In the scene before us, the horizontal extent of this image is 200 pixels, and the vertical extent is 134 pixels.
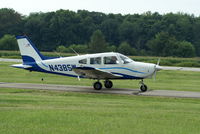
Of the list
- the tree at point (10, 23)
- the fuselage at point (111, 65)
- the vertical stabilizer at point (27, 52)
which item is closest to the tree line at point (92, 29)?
Answer: the tree at point (10, 23)

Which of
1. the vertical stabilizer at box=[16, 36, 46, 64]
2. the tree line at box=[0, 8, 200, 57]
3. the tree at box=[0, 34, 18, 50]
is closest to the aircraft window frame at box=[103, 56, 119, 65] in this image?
the vertical stabilizer at box=[16, 36, 46, 64]

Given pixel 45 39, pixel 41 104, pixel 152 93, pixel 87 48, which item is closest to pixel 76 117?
pixel 41 104

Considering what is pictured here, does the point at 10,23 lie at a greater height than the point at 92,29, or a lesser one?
greater

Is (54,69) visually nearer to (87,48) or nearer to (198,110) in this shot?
(198,110)

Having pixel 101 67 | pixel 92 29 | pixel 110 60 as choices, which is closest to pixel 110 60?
pixel 110 60

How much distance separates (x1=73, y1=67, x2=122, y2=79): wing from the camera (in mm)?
24469

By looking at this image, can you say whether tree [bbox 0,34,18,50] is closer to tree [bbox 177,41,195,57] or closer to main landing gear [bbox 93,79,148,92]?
tree [bbox 177,41,195,57]

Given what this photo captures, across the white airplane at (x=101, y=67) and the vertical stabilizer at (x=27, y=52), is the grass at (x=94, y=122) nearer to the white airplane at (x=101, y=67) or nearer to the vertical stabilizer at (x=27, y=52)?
the white airplane at (x=101, y=67)

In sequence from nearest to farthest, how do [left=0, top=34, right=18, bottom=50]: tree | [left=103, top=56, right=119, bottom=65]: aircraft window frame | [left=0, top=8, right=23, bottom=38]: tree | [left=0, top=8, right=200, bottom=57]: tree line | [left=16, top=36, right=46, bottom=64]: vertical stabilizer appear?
[left=103, top=56, right=119, bottom=65]: aircraft window frame
[left=16, top=36, right=46, bottom=64]: vertical stabilizer
[left=0, top=34, right=18, bottom=50]: tree
[left=0, top=8, right=200, bottom=57]: tree line
[left=0, top=8, right=23, bottom=38]: tree

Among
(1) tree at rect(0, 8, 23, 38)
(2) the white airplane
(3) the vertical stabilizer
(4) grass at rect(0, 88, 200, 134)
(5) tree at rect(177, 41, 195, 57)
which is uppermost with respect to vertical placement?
(1) tree at rect(0, 8, 23, 38)

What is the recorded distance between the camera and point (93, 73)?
81.9 feet

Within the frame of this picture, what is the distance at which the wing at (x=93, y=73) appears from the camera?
80.3 feet

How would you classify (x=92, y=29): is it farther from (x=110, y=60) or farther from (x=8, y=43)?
(x=110, y=60)

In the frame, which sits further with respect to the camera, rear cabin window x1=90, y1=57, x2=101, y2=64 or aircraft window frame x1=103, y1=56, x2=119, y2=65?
rear cabin window x1=90, y1=57, x2=101, y2=64
